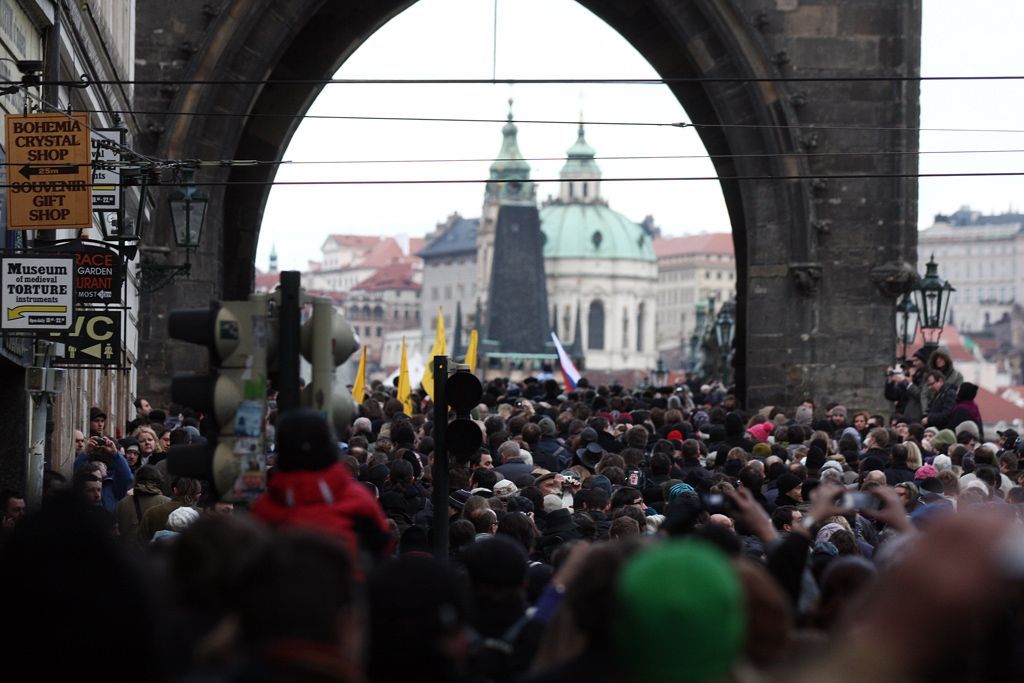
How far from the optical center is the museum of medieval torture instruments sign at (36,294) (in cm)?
1510

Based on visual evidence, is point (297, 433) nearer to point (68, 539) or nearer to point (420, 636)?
point (420, 636)

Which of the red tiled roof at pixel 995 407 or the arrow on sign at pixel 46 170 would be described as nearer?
the arrow on sign at pixel 46 170

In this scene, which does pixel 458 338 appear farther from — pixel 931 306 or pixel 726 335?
pixel 931 306

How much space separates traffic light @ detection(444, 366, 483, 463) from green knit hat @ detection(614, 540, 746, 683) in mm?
7405

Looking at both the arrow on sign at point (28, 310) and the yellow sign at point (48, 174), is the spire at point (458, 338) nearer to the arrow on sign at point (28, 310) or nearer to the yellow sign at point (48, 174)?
the yellow sign at point (48, 174)

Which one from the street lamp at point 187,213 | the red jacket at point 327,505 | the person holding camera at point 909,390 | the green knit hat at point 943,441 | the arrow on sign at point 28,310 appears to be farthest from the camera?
the person holding camera at point 909,390

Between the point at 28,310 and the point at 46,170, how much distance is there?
1.33 metres

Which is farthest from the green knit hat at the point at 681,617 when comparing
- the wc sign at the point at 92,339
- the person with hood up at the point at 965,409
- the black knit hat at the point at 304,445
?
the person with hood up at the point at 965,409

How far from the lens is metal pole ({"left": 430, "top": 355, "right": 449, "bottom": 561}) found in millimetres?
11109

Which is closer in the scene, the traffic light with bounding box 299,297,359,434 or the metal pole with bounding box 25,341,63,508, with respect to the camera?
the traffic light with bounding box 299,297,359,434

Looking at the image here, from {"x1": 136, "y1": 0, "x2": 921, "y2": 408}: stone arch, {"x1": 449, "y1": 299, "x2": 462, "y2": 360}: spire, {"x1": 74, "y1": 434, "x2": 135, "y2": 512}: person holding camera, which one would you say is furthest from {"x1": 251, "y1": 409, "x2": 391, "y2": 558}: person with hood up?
{"x1": 449, "y1": 299, "x2": 462, "y2": 360}: spire

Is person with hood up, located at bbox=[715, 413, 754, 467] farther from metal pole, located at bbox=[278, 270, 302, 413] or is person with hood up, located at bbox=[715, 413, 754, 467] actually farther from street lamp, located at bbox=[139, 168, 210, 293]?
metal pole, located at bbox=[278, 270, 302, 413]

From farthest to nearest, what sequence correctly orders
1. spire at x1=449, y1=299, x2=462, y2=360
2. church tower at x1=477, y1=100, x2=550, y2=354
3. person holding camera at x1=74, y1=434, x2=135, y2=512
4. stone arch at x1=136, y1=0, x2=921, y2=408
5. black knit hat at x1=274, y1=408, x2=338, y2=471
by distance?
spire at x1=449, y1=299, x2=462, y2=360
church tower at x1=477, y1=100, x2=550, y2=354
stone arch at x1=136, y1=0, x2=921, y2=408
person holding camera at x1=74, y1=434, x2=135, y2=512
black knit hat at x1=274, y1=408, x2=338, y2=471

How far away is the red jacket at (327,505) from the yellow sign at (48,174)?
30.4ft
